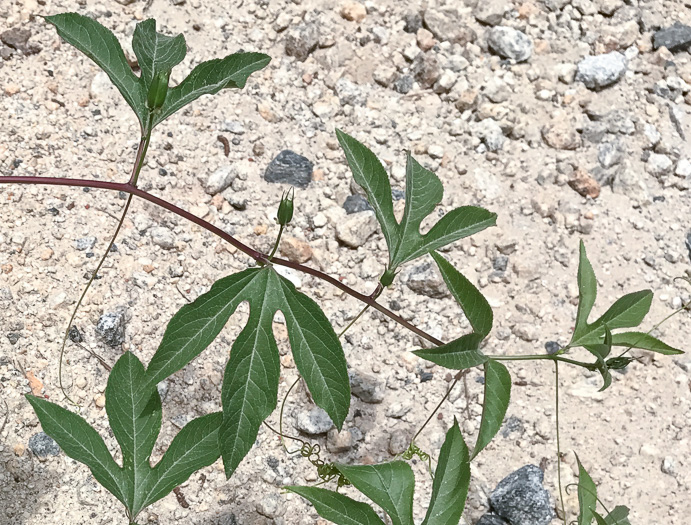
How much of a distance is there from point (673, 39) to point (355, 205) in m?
1.59

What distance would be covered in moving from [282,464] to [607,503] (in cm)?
100

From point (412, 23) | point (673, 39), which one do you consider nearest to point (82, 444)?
point (412, 23)

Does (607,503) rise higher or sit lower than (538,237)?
lower

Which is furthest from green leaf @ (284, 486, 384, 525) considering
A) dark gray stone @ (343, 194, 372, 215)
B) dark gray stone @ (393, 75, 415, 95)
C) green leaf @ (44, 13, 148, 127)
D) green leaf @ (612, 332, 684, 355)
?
dark gray stone @ (393, 75, 415, 95)

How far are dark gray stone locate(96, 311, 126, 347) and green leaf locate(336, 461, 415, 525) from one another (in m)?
0.89

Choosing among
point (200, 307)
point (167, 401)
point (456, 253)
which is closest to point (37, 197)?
point (167, 401)

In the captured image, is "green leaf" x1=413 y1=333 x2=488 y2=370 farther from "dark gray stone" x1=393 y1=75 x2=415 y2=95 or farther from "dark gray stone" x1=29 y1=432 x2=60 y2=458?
"dark gray stone" x1=393 y1=75 x2=415 y2=95

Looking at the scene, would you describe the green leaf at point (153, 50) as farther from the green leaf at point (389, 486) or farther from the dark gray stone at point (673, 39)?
the dark gray stone at point (673, 39)

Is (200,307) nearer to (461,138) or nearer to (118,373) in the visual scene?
(118,373)

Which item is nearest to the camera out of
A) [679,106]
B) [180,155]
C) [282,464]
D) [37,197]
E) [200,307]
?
[200,307]

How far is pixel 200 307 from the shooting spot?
64.4 inches

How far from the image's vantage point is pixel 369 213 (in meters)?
2.52

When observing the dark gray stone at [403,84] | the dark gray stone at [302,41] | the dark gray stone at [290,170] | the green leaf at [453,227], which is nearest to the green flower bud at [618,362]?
the green leaf at [453,227]

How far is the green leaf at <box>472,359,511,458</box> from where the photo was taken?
1627 mm
